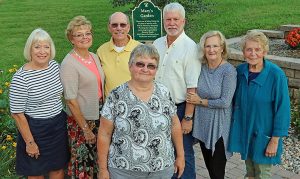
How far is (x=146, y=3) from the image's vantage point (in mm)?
5637

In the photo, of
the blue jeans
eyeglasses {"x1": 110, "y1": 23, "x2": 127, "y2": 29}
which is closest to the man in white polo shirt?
the blue jeans

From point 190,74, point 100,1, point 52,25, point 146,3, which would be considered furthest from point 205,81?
point 100,1

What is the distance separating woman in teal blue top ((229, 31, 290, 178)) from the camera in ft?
11.8

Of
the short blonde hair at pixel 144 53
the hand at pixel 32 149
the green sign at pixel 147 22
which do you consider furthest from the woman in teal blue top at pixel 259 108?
the green sign at pixel 147 22

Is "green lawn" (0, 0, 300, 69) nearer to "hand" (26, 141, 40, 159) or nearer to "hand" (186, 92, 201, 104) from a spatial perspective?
"hand" (186, 92, 201, 104)

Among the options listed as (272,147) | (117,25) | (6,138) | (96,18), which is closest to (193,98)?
(272,147)

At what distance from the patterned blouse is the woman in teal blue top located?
88 centimetres

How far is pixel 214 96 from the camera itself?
374 cm

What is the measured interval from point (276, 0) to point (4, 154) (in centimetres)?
1401

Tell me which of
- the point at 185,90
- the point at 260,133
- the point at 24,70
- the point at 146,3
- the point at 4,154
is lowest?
the point at 4,154

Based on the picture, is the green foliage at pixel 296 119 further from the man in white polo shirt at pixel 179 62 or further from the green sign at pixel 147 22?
the man in white polo shirt at pixel 179 62

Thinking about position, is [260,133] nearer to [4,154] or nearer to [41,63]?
[41,63]

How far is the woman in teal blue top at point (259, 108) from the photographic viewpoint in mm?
3607

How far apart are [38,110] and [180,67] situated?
128 cm
